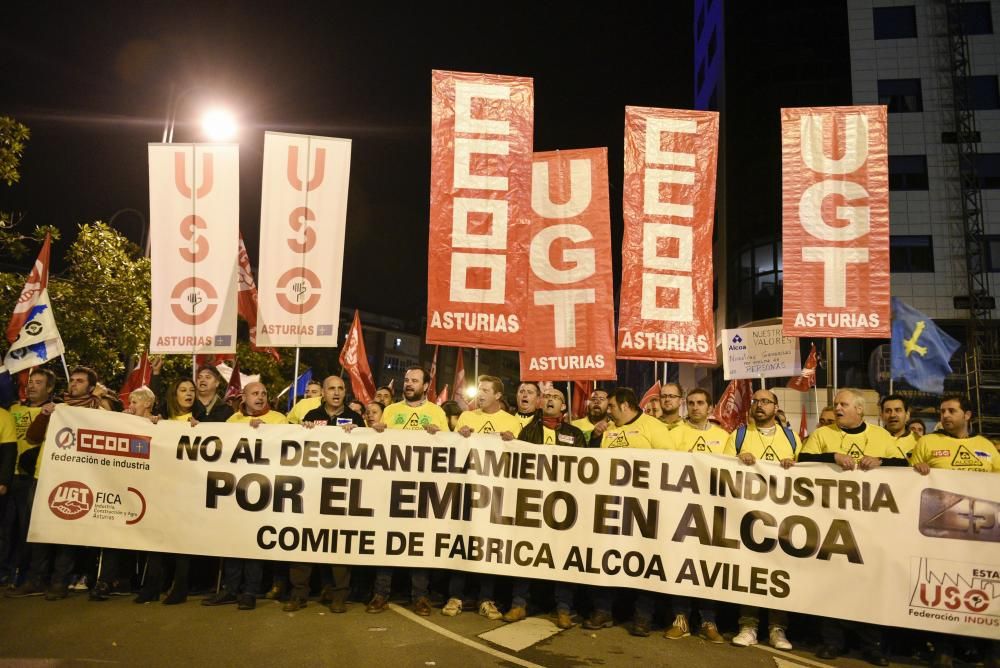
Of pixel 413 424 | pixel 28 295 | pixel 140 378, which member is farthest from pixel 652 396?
pixel 28 295

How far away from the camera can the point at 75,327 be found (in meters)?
15.2

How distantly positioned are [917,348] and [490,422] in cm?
957

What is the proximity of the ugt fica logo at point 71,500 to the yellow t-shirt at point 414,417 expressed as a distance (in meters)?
Result: 2.82

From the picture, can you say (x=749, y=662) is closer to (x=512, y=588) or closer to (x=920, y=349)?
(x=512, y=588)

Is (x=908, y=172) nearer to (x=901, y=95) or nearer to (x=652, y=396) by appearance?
(x=901, y=95)

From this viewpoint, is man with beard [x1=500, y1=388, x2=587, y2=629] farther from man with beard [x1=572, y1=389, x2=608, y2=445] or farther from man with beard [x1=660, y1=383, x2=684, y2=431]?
man with beard [x1=572, y1=389, x2=608, y2=445]

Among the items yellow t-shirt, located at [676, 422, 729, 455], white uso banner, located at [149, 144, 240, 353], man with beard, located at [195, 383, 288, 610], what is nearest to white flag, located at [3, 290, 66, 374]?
white uso banner, located at [149, 144, 240, 353]

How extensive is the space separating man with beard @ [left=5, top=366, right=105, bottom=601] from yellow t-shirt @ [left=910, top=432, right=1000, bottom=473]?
7372mm

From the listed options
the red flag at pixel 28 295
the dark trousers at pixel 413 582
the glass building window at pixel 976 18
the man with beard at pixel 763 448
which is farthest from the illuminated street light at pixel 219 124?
the glass building window at pixel 976 18

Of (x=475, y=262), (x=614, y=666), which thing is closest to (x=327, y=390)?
(x=475, y=262)

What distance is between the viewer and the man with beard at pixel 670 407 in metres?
6.88

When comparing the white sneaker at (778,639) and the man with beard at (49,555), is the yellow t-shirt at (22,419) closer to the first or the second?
the man with beard at (49,555)

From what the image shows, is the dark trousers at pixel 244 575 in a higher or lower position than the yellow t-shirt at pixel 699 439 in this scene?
lower

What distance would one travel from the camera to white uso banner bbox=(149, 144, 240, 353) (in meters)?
7.97
